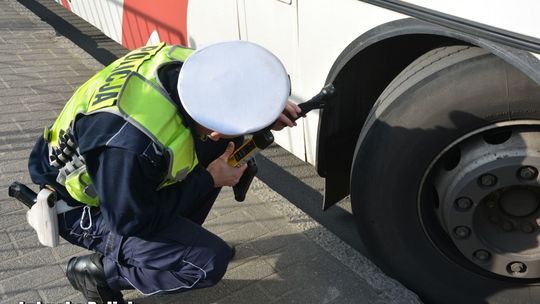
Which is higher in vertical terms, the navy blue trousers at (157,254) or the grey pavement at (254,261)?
the navy blue trousers at (157,254)

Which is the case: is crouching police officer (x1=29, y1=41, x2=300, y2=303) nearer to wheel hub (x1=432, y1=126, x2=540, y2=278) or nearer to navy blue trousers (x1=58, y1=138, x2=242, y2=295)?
navy blue trousers (x1=58, y1=138, x2=242, y2=295)

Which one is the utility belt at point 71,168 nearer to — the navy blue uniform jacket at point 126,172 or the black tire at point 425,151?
the navy blue uniform jacket at point 126,172

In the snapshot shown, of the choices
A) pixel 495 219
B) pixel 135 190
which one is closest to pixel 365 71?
pixel 495 219

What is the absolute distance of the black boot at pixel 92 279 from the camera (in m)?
2.28

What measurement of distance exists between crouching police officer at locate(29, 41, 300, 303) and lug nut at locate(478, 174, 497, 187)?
716 millimetres

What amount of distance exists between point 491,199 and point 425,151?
0.31 metres

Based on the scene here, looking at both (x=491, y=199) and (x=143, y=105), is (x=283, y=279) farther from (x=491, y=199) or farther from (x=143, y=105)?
(x=143, y=105)

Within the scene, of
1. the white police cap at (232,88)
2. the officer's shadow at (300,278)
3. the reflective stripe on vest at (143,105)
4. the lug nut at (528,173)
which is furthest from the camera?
the officer's shadow at (300,278)

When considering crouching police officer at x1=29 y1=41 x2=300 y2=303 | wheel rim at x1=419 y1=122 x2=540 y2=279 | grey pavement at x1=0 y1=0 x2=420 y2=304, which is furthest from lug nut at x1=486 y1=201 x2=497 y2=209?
crouching police officer at x1=29 y1=41 x2=300 y2=303

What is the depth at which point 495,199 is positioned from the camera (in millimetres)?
2094

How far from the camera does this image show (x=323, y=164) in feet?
8.50

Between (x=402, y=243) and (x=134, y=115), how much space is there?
1215 mm

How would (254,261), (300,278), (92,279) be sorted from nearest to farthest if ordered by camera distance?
(92,279) → (300,278) → (254,261)

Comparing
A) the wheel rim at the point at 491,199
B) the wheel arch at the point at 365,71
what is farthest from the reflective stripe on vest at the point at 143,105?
the wheel rim at the point at 491,199
